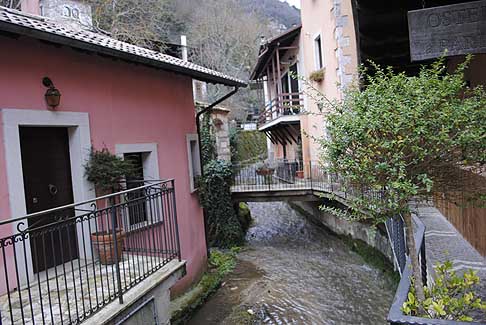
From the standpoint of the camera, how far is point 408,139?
8.25 ft

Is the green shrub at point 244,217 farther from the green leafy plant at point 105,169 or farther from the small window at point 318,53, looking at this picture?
the green leafy plant at point 105,169

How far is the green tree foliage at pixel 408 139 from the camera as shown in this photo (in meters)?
2.50

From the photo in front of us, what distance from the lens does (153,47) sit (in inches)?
620

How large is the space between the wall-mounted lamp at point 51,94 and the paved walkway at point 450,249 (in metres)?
4.60

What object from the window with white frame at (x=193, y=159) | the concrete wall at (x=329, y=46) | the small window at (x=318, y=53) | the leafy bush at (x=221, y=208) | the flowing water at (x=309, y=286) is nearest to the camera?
the flowing water at (x=309, y=286)

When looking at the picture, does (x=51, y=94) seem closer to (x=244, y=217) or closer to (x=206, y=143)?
(x=206, y=143)

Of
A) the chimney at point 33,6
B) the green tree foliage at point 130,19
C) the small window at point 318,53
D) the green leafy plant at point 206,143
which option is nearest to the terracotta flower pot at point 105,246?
the chimney at point 33,6

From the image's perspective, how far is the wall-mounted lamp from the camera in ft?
16.5

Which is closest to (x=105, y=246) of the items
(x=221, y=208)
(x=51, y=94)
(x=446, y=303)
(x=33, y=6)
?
(x=51, y=94)

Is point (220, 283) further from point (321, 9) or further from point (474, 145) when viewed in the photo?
point (321, 9)

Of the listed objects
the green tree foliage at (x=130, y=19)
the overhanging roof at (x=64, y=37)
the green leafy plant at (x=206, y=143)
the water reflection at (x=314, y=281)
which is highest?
the green tree foliage at (x=130, y=19)

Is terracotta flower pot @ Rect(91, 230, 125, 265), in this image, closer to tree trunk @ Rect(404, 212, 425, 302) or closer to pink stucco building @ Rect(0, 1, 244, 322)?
pink stucco building @ Rect(0, 1, 244, 322)

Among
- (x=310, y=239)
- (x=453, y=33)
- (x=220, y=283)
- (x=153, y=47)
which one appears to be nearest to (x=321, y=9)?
(x=153, y=47)

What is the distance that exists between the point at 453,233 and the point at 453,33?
385cm
